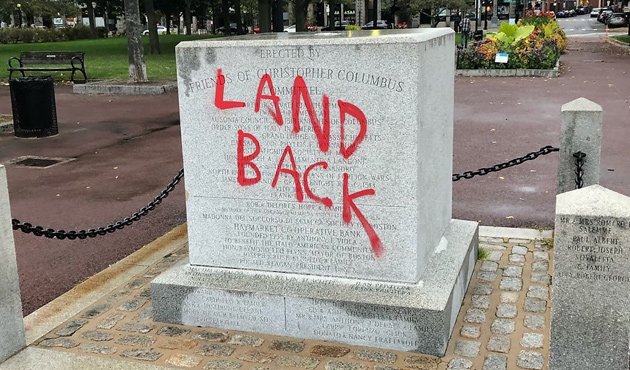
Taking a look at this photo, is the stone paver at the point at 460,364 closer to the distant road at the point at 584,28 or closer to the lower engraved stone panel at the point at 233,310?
the lower engraved stone panel at the point at 233,310

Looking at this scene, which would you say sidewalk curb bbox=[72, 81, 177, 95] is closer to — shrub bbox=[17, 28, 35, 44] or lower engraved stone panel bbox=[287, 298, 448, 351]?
lower engraved stone panel bbox=[287, 298, 448, 351]

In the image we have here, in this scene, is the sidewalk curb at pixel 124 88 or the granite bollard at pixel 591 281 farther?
the sidewalk curb at pixel 124 88

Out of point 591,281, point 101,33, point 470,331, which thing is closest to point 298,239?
point 470,331

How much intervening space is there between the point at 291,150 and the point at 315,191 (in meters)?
0.31

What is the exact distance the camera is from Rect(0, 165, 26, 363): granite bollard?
4453mm

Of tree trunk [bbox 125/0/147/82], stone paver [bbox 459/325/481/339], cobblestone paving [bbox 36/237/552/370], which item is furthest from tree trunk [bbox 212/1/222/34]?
stone paver [bbox 459/325/481/339]

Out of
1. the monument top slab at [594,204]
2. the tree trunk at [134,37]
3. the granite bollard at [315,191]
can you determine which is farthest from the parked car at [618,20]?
the monument top slab at [594,204]

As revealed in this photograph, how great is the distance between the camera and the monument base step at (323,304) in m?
4.52

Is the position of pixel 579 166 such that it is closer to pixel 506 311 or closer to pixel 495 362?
pixel 506 311

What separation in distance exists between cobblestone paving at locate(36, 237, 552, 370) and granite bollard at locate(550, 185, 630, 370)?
0.52 metres

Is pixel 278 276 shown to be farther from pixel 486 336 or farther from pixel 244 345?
pixel 486 336

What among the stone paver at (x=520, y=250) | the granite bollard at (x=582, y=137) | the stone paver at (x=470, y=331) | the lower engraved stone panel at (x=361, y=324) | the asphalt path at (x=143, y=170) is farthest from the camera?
Answer: the asphalt path at (x=143, y=170)

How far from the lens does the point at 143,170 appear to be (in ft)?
33.7

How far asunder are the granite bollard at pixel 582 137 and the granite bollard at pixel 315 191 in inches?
58.9
